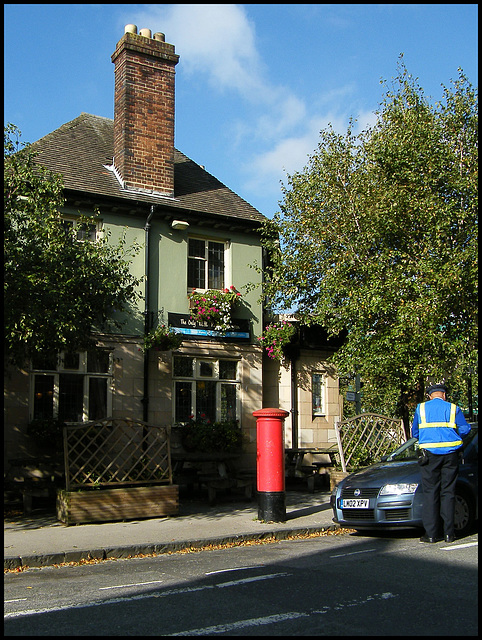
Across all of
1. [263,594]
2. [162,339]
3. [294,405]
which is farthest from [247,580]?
[294,405]

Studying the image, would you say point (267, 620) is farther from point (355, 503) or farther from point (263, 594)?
point (355, 503)

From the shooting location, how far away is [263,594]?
6355 mm

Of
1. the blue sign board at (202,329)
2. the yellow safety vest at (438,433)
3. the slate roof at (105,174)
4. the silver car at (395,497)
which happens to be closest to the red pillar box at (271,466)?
the silver car at (395,497)

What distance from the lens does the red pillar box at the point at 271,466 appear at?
452 inches

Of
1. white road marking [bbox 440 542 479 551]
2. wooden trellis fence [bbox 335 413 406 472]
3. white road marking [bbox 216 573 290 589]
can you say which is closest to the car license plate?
white road marking [bbox 440 542 479 551]

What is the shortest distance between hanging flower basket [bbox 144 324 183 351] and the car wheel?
8.33 meters

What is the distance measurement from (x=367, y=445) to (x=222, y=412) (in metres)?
4.20

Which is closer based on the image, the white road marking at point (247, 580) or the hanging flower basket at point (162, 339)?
the white road marking at point (247, 580)

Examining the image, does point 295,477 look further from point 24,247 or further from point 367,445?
point 24,247

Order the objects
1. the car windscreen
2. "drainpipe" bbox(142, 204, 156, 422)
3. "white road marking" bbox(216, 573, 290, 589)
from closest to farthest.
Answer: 1. "white road marking" bbox(216, 573, 290, 589)
2. the car windscreen
3. "drainpipe" bbox(142, 204, 156, 422)

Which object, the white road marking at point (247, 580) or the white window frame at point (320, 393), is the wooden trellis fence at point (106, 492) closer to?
the white road marking at point (247, 580)

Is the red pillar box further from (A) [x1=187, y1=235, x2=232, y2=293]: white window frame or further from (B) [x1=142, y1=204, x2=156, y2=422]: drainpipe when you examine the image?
(A) [x1=187, y1=235, x2=232, y2=293]: white window frame

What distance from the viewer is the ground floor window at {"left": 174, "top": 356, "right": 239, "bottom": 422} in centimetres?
1716

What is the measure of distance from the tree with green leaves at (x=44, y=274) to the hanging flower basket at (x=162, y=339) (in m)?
3.84
